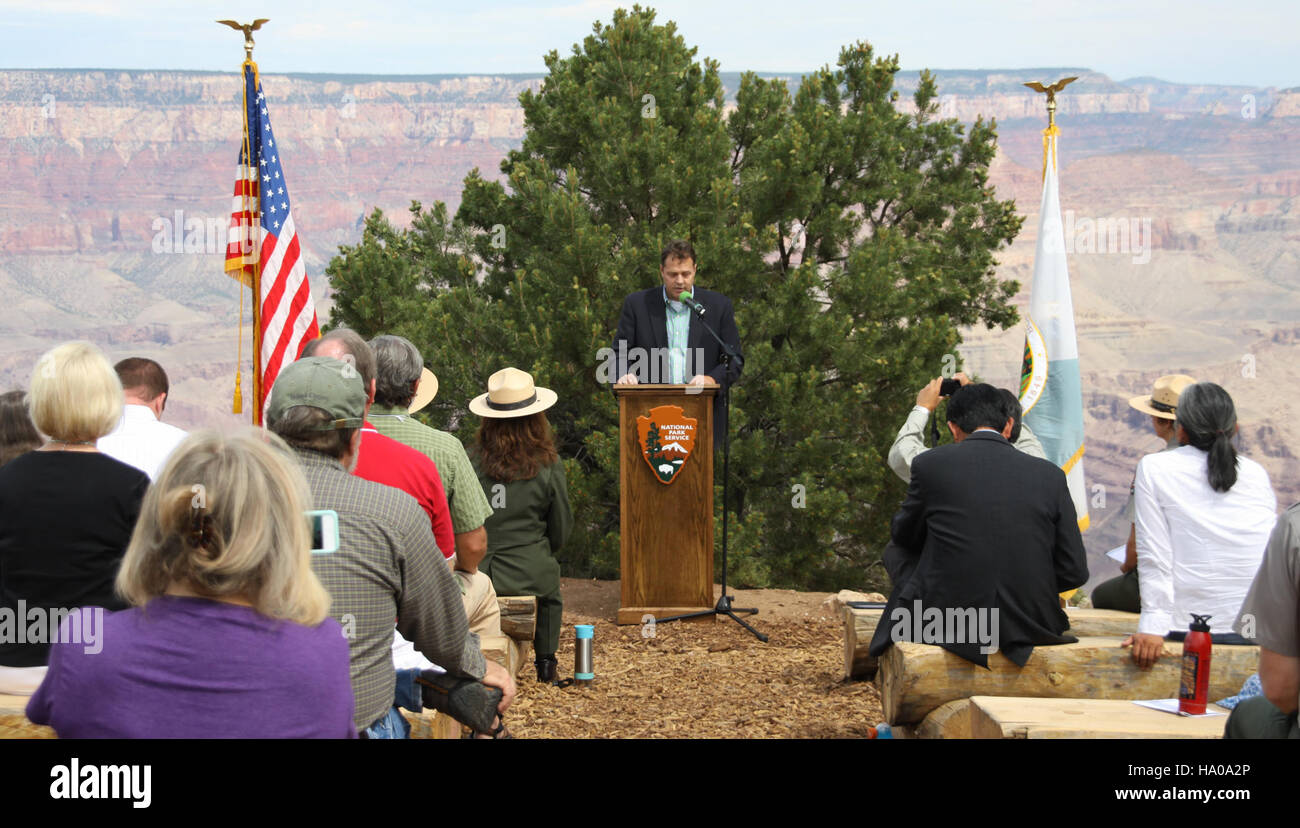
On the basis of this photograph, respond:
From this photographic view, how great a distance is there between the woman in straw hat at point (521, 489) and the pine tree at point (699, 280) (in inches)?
162

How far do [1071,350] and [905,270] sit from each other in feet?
13.0

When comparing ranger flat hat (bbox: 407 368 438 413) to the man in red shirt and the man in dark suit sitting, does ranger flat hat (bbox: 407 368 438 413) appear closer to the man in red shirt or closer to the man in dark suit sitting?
the man in red shirt

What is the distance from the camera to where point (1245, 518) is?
13.5 ft

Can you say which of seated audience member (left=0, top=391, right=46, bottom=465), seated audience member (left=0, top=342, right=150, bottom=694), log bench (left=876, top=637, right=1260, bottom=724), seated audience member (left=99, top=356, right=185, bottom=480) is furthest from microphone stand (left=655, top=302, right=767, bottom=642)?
seated audience member (left=0, top=342, right=150, bottom=694)

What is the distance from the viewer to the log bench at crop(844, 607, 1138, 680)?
4836 millimetres

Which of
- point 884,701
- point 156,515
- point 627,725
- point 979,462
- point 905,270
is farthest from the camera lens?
point 905,270

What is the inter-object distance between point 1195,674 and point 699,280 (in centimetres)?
799

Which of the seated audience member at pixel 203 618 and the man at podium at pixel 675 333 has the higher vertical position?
the man at podium at pixel 675 333

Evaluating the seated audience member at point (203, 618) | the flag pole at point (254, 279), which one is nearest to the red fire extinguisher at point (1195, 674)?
the seated audience member at point (203, 618)

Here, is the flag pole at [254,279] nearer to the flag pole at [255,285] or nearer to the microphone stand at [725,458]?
the flag pole at [255,285]

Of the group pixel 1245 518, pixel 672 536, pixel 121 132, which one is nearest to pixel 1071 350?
pixel 672 536

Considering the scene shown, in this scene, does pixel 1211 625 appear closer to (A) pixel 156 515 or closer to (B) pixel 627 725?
(B) pixel 627 725

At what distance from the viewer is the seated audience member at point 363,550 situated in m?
2.60

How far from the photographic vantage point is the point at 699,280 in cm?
1109
